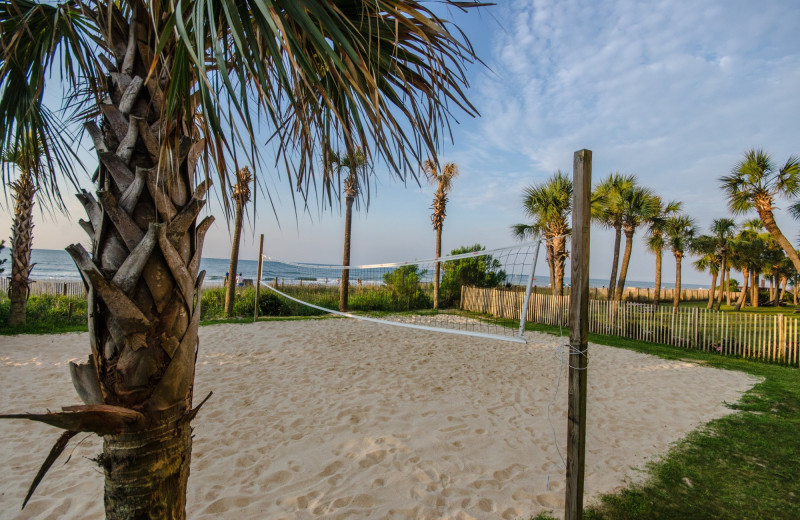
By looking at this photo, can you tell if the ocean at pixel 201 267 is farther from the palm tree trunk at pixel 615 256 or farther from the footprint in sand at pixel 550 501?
the footprint in sand at pixel 550 501

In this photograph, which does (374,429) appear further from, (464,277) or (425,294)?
(464,277)

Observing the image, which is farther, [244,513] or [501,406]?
[501,406]

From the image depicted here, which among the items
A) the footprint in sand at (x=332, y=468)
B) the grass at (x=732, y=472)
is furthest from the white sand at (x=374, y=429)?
the grass at (x=732, y=472)

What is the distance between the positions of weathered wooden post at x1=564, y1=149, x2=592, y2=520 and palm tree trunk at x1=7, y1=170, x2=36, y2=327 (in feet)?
35.0

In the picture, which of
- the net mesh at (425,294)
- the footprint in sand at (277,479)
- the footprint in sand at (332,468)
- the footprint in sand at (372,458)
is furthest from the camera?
the net mesh at (425,294)

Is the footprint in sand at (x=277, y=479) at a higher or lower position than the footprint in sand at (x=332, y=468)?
lower

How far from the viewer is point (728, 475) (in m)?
3.03

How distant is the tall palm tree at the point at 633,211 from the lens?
1509cm

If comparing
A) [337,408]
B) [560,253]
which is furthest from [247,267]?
[337,408]

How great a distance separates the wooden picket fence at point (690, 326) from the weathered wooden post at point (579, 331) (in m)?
4.79

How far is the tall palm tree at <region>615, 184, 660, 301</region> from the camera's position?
15.1 meters

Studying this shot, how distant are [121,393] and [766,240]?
110 feet

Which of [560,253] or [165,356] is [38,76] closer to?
[165,356]

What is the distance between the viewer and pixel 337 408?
13.4 ft
